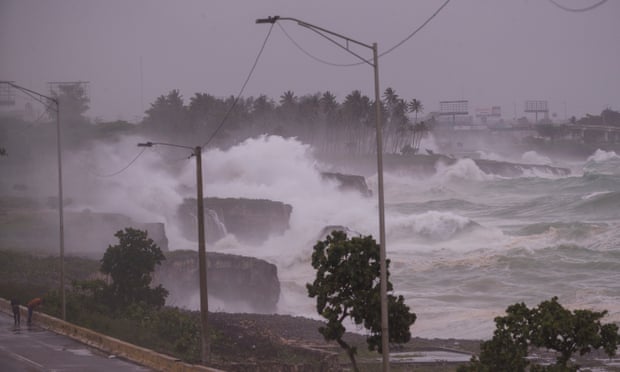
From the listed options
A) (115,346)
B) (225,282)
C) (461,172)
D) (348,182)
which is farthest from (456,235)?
(461,172)

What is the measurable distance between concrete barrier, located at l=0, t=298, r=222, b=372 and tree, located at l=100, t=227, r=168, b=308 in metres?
4.28

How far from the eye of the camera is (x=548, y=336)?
1973 cm

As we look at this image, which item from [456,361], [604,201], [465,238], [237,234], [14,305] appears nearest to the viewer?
[456,361]

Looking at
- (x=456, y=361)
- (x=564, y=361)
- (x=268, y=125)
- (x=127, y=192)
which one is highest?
(x=268, y=125)

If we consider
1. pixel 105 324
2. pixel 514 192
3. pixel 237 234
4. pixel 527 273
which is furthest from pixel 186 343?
pixel 514 192

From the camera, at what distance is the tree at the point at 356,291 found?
78.8 feet

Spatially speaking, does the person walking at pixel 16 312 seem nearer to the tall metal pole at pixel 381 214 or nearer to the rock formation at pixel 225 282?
the rock formation at pixel 225 282

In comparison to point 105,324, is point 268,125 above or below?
above

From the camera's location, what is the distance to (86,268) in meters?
51.7

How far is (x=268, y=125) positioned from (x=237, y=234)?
88.3 m

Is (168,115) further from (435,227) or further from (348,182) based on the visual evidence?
(435,227)

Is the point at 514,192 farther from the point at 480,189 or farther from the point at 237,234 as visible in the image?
the point at 237,234

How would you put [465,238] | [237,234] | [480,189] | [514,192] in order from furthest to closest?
[480,189]
[514,192]
[465,238]
[237,234]

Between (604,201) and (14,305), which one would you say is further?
(604,201)
